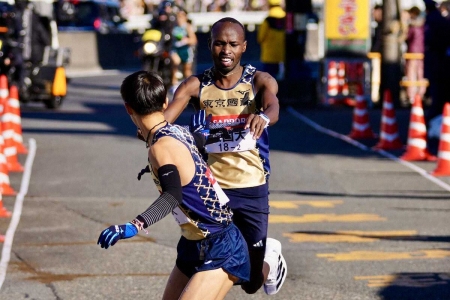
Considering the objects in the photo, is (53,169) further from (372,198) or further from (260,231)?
(260,231)

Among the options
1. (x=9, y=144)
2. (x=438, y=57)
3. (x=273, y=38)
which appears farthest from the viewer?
(x=273, y=38)

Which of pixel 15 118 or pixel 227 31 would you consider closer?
pixel 227 31

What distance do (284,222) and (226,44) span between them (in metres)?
4.56

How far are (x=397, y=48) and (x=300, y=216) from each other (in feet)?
39.3

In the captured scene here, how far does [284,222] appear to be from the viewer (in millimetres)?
10766

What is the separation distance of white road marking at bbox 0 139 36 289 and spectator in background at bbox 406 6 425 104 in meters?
9.35

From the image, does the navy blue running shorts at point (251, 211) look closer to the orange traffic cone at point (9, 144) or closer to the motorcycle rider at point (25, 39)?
the orange traffic cone at point (9, 144)

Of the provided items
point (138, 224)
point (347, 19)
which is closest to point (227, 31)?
point (138, 224)

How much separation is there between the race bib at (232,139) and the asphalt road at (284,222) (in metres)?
1.68

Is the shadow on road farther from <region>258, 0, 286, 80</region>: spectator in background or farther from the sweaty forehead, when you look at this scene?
<region>258, 0, 286, 80</region>: spectator in background

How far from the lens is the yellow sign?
23328mm

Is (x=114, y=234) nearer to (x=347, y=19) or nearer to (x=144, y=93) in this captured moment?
(x=144, y=93)

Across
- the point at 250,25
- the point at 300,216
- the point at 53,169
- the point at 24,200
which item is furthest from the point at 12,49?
the point at 250,25

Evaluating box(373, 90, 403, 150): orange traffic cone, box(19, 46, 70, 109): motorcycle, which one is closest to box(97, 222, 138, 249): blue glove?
box(373, 90, 403, 150): orange traffic cone
